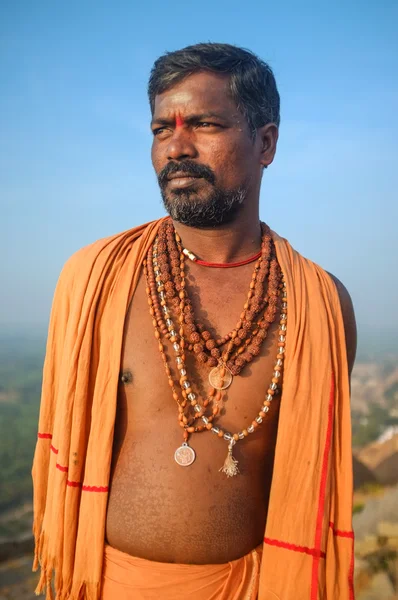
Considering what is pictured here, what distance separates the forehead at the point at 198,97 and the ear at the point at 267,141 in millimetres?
286

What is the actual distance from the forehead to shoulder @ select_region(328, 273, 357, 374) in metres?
1.01

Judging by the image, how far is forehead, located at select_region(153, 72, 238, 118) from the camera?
92.5 inches

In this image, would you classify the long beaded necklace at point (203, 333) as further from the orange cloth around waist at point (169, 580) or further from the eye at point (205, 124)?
the eye at point (205, 124)

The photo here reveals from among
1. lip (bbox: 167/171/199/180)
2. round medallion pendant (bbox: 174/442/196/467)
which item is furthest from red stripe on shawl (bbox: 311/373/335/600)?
lip (bbox: 167/171/199/180)

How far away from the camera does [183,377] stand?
2197 millimetres

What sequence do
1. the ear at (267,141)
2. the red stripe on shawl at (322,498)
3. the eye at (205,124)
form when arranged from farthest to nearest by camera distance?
the ear at (267,141), the eye at (205,124), the red stripe on shawl at (322,498)

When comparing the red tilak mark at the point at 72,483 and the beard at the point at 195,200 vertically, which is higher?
the beard at the point at 195,200

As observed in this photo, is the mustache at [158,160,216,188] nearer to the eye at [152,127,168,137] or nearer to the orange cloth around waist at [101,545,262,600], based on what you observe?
the eye at [152,127,168,137]

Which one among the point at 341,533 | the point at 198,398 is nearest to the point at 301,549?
the point at 341,533

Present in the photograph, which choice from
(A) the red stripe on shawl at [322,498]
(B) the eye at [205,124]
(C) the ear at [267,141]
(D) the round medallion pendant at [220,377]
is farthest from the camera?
(C) the ear at [267,141]

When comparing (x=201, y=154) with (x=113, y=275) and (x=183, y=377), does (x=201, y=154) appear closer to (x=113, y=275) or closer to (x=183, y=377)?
(x=113, y=275)

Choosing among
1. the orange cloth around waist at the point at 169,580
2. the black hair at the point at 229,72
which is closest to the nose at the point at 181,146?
the black hair at the point at 229,72

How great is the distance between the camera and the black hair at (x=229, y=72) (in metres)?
2.42

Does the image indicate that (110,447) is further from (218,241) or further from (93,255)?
(218,241)
